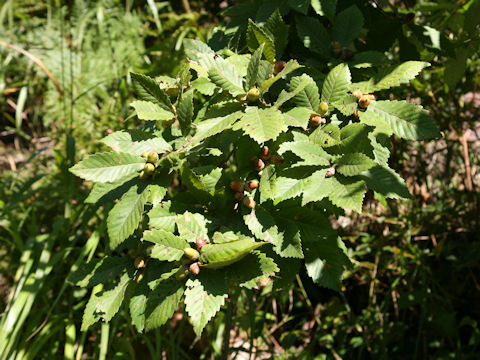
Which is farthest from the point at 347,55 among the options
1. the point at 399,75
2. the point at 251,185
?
the point at 251,185

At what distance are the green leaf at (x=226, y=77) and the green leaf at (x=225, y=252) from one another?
0.97ft

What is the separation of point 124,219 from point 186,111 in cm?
26

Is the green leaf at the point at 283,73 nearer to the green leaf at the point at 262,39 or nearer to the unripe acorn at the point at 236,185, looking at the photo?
the green leaf at the point at 262,39

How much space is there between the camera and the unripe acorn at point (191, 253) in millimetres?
710

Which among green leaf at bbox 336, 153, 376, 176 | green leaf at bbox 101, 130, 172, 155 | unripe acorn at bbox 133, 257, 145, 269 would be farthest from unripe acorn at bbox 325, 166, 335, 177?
unripe acorn at bbox 133, 257, 145, 269

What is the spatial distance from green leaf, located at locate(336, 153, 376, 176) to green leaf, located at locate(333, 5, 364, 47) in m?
0.43

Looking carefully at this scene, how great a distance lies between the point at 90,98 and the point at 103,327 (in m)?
1.63

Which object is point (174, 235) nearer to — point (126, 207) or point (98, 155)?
point (126, 207)

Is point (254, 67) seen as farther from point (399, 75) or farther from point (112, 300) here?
point (112, 300)

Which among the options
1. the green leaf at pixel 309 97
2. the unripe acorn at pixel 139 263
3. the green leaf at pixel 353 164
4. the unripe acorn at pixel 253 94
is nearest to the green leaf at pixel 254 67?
the unripe acorn at pixel 253 94

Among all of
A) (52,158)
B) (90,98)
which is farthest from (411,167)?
(52,158)

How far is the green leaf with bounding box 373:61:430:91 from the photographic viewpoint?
2.69ft

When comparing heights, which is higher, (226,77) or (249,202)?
(226,77)

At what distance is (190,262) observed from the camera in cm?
74
